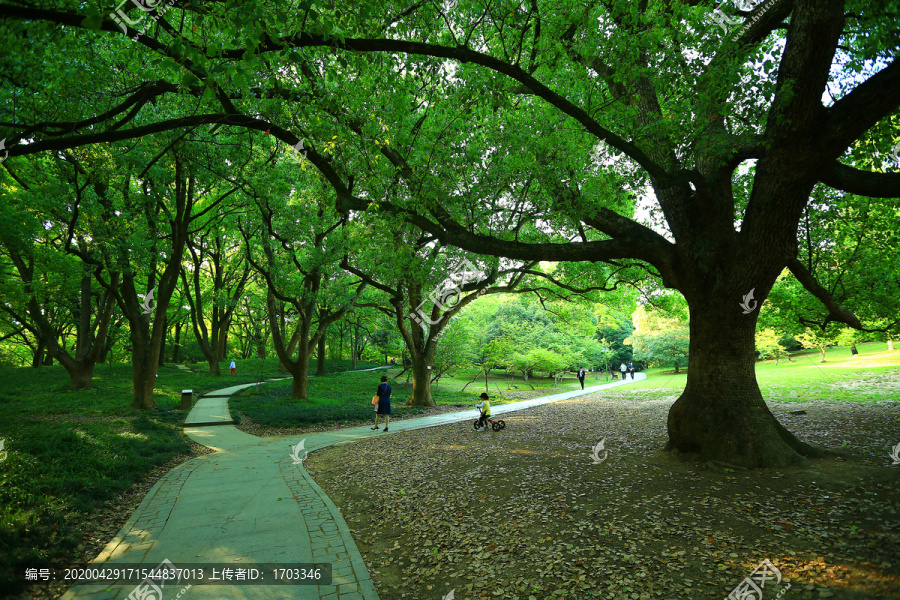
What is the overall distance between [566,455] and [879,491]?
4.50m

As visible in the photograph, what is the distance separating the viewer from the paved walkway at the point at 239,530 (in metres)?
3.86

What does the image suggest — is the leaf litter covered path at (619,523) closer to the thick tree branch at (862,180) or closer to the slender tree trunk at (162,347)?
the thick tree branch at (862,180)

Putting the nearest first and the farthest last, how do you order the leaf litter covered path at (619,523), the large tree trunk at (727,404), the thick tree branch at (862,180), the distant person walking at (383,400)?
the leaf litter covered path at (619,523)
the thick tree branch at (862,180)
the large tree trunk at (727,404)
the distant person walking at (383,400)

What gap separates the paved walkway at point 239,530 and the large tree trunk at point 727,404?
5813 millimetres

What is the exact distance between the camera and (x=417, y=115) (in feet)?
40.4

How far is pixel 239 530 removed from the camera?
Result: 5.13 m

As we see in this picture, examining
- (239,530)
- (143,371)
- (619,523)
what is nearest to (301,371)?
(143,371)

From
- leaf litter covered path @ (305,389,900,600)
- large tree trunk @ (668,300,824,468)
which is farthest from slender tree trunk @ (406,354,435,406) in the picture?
large tree trunk @ (668,300,824,468)

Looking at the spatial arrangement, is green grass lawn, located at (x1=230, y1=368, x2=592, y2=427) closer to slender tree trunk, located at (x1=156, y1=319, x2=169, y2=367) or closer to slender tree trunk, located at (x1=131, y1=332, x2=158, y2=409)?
slender tree trunk, located at (x1=131, y1=332, x2=158, y2=409)

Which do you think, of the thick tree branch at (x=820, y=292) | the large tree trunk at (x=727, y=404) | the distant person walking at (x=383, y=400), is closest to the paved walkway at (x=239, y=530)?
the distant person walking at (x=383, y=400)

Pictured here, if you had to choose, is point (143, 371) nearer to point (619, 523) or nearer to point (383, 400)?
point (383, 400)

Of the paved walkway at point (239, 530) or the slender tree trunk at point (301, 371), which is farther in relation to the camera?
the slender tree trunk at point (301, 371)

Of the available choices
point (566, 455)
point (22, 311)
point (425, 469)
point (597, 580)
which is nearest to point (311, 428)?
point (425, 469)

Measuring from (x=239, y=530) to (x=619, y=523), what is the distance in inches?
185
